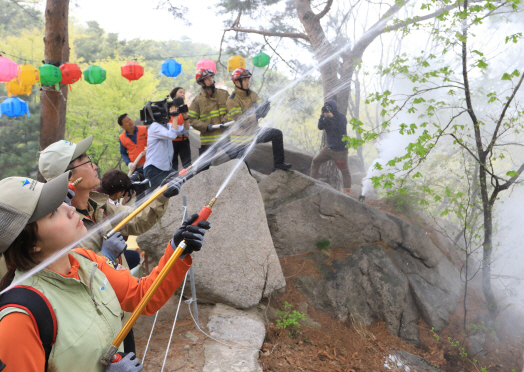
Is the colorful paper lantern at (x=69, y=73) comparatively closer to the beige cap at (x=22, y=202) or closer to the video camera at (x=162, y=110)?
the video camera at (x=162, y=110)

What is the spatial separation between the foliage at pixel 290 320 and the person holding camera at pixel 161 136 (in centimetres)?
267

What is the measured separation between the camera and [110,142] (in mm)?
13617

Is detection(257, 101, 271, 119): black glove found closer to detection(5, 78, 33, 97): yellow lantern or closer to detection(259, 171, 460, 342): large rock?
detection(259, 171, 460, 342): large rock

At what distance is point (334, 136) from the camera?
8289mm

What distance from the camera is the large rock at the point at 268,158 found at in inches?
419

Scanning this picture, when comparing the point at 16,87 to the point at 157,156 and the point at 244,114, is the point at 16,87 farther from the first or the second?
the point at 244,114

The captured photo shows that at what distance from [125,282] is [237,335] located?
2.66 m

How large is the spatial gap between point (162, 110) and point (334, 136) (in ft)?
13.9

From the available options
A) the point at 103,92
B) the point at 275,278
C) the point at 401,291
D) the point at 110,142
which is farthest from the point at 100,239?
the point at 103,92

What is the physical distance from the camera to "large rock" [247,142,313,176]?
1064 cm

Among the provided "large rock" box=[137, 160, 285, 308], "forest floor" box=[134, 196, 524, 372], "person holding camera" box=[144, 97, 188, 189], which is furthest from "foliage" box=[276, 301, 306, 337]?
"person holding camera" box=[144, 97, 188, 189]

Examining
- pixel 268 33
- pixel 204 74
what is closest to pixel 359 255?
pixel 204 74

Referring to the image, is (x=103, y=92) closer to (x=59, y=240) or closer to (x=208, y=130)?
(x=208, y=130)

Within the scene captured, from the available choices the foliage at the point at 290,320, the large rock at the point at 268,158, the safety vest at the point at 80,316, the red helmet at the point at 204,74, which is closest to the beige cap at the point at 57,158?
the safety vest at the point at 80,316
